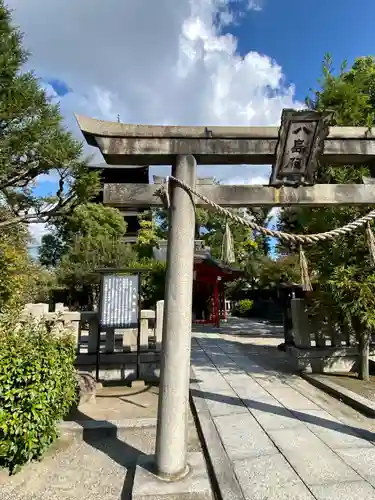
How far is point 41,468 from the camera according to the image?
3.16m

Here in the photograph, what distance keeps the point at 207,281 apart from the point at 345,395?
12.7 m

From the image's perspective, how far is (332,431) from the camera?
380cm

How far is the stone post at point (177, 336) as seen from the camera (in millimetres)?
2783

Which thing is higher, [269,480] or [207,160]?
[207,160]

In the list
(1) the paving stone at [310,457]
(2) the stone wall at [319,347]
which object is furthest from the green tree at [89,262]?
(1) the paving stone at [310,457]

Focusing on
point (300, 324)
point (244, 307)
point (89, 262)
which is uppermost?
point (89, 262)

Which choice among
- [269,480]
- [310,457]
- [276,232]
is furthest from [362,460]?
[276,232]

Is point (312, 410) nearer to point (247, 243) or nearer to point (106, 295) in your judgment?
point (106, 295)

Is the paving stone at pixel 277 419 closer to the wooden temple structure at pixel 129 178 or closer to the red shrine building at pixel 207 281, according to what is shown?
the red shrine building at pixel 207 281

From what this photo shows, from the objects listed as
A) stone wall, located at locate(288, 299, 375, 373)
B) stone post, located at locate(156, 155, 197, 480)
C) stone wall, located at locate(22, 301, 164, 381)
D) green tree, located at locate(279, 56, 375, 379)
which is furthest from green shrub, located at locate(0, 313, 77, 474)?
stone wall, located at locate(288, 299, 375, 373)

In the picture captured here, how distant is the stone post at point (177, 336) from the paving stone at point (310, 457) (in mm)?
1041

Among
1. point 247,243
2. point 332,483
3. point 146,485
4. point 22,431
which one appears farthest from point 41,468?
point 247,243

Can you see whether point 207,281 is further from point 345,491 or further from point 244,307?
point 345,491

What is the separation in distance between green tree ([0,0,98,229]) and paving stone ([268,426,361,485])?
871cm
